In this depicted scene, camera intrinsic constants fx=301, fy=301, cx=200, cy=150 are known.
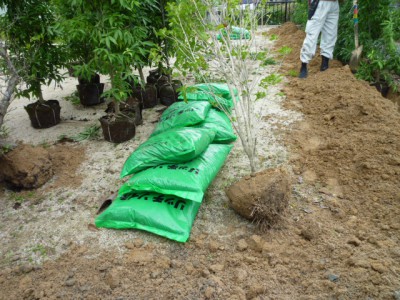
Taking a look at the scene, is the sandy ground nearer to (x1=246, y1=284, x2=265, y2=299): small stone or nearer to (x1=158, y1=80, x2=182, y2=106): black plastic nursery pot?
(x1=246, y1=284, x2=265, y2=299): small stone

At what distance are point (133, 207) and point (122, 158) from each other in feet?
3.66

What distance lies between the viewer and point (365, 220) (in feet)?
6.70

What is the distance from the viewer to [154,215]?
80.4 inches

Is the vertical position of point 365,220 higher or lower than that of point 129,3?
lower

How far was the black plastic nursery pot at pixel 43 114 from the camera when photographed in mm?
3800

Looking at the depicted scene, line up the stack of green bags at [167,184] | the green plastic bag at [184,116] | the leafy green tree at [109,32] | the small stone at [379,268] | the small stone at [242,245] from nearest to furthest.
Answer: the small stone at [379,268], the small stone at [242,245], the stack of green bags at [167,184], the leafy green tree at [109,32], the green plastic bag at [184,116]

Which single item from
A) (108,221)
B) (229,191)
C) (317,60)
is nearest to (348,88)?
(317,60)

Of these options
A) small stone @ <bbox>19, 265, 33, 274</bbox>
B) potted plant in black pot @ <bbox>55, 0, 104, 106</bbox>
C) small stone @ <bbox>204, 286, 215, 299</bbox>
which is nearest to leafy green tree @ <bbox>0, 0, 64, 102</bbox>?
potted plant in black pot @ <bbox>55, 0, 104, 106</bbox>

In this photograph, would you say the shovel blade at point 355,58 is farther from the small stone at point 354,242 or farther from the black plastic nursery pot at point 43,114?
the black plastic nursery pot at point 43,114

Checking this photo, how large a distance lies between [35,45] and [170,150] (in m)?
2.43

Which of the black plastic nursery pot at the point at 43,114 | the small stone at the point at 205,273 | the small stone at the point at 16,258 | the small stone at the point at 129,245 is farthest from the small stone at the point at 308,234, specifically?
the black plastic nursery pot at the point at 43,114

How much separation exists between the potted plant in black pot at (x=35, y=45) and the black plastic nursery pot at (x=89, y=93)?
558 mm

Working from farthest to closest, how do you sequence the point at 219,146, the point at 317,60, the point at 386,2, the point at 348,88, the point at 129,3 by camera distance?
1. the point at 317,60
2. the point at 386,2
3. the point at 348,88
4. the point at 129,3
5. the point at 219,146

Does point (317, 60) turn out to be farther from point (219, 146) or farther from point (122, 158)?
point (122, 158)
